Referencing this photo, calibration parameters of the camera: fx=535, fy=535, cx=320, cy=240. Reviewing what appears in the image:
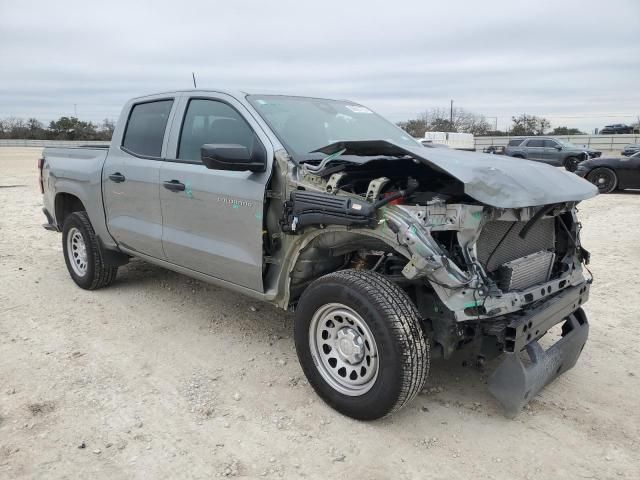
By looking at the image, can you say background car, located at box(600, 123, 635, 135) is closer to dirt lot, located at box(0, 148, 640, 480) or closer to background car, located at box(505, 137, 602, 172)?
background car, located at box(505, 137, 602, 172)

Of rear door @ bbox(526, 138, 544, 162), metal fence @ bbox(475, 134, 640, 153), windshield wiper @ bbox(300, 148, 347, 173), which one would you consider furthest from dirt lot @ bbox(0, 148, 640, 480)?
metal fence @ bbox(475, 134, 640, 153)

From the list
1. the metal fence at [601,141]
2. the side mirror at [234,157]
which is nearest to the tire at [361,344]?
the side mirror at [234,157]

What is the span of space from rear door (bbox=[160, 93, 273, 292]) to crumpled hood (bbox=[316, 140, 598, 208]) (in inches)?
27.4

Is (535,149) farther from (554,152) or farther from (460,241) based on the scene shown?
(460,241)

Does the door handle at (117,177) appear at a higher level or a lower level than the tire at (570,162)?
higher

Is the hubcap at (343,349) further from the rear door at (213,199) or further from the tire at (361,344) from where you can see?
the rear door at (213,199)

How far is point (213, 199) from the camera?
3869 mm

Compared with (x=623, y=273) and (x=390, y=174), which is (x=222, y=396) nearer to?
(x=390, y=174)

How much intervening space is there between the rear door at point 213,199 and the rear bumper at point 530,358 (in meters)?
1.66

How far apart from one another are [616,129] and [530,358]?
177ft

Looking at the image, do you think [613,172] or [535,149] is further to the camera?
[535,149]

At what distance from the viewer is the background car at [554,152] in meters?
25.0

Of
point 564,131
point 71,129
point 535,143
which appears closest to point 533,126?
point 564,131

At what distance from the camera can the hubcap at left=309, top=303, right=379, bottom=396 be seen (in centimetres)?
309
